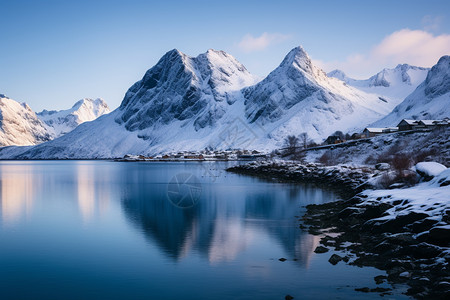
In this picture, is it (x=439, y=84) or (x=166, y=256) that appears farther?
(x=439, y=84)

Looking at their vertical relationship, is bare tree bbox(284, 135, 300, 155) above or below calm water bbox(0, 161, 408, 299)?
above

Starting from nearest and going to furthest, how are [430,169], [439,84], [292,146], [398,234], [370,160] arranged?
[398,234] → [430,169] → [370,160] → [292,146] → [439,84]

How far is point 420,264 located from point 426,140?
64.8m

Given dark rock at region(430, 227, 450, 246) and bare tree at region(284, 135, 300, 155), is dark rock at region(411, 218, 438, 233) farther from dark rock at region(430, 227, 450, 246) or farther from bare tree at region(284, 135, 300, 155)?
bare tree at region(284, 135, 300, 155)

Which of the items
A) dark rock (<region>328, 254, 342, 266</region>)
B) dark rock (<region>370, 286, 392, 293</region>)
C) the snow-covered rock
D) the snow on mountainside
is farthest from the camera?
the snow on mountainside

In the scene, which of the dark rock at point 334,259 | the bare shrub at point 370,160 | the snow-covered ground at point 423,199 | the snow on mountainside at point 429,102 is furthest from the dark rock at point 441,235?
the snow on mountainside at point 429,102

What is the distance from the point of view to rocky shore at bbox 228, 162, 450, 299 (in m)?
14.7

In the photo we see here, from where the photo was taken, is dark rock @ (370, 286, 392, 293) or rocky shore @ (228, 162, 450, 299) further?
rocky shore @ (228, 162, 450, 299)

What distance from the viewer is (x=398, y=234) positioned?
18.9m

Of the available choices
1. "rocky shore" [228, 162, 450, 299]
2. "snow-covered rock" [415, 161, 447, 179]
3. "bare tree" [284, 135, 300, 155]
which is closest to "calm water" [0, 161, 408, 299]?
"rocky shore" [228, 162, 450, 299]

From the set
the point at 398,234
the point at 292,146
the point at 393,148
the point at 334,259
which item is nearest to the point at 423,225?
the point at 398,234

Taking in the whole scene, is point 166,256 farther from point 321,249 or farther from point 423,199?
point 423,199

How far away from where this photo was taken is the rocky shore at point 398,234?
14.7 m

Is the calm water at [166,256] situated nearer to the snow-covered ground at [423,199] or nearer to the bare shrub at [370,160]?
the snow-covered ground at [423,199]
